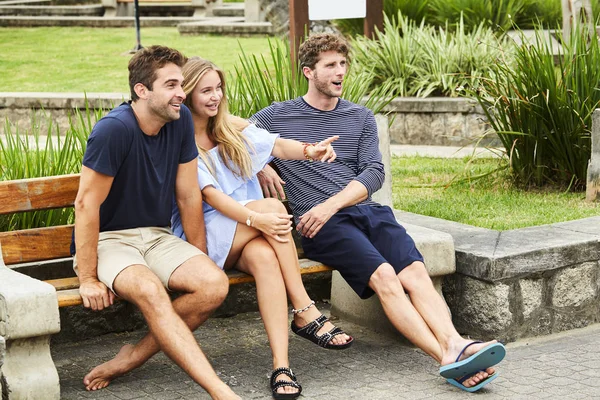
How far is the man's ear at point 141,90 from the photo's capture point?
435 cm

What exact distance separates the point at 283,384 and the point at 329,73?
147 centimetres

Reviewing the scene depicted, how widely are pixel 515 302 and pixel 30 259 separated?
2.22 metres

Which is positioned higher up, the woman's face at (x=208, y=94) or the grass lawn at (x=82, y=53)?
the woman's face at (x=208, y=94)

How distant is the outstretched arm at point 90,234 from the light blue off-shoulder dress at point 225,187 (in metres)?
0.52

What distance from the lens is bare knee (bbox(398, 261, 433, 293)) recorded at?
457cm

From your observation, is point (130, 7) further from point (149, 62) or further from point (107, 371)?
point (107, 371)

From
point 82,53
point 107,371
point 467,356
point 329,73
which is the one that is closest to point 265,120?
point 329,73

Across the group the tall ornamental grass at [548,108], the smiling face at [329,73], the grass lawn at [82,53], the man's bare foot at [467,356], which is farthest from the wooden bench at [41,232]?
the grass lawn at [82,53]

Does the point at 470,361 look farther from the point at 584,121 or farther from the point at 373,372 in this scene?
the point at 584,121

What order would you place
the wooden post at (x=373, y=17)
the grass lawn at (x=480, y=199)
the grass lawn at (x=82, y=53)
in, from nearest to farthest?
the grass lawn at (x=480, y=199) < the wooden post at (x=373, y=17) < the grass lawn at (x=82, y=53)

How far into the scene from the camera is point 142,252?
444cm

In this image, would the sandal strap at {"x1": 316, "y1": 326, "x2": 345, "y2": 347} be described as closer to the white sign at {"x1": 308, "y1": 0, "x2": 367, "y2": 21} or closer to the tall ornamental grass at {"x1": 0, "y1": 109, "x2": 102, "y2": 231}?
the tall ornamental grass at {"x1": 0, "y1": 109, "x2": 102, "y2": 231}

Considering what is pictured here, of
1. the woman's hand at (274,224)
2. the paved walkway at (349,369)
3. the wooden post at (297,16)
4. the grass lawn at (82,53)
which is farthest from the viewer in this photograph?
the grass lawn at (82,53)

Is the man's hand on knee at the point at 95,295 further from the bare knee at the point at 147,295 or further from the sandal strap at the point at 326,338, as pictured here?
the sandal strap at the point at 326,338
